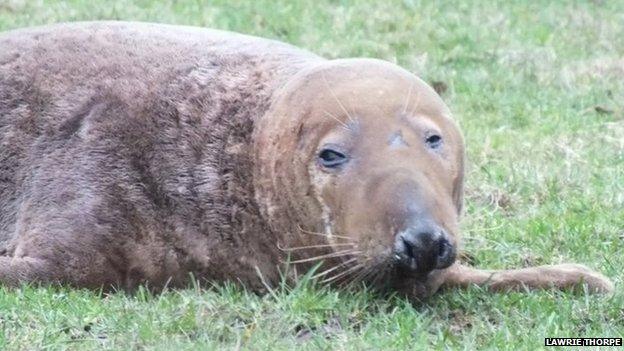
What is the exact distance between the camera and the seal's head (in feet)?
17.8

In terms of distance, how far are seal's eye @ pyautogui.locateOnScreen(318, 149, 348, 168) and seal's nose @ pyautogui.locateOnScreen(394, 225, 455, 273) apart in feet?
1.67

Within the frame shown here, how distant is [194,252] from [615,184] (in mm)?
2845

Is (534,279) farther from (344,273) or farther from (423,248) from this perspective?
(423,248)

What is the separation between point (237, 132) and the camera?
629 centimetres

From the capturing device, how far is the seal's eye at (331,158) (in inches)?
227

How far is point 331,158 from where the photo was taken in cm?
581

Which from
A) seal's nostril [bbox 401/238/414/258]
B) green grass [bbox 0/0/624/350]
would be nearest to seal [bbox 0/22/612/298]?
seal's nostril [bbox 401/238/414/258]

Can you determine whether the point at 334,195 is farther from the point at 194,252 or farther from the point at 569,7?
the point at 569,7

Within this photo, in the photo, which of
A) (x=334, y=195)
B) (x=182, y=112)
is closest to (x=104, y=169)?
(x=182, y=112)

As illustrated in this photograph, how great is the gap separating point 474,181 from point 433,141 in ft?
7.77

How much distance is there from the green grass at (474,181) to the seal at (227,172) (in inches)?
9.0

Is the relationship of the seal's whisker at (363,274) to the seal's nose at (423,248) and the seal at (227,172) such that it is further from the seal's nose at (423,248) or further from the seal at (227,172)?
the seal's nose at (423,248)

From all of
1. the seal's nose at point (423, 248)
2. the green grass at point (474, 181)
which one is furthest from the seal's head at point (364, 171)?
the green grass at point (474, 181)

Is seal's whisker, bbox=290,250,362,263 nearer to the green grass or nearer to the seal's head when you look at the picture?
the seal's head
